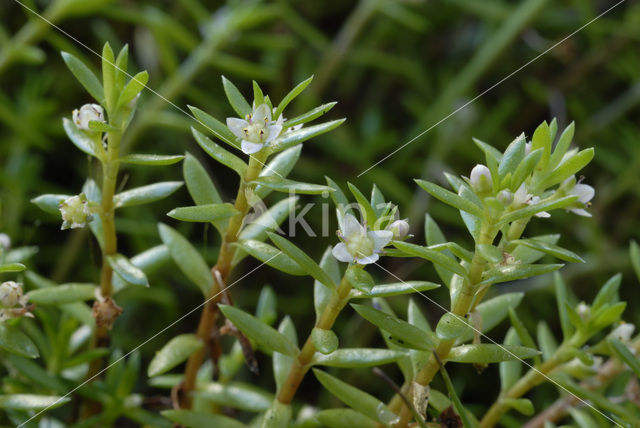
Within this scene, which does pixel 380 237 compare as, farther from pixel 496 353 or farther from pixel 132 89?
pixel 132 89

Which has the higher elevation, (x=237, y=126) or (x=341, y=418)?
(x=237, y=126)

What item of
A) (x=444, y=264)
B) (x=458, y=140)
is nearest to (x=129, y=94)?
(x=444, y=264)

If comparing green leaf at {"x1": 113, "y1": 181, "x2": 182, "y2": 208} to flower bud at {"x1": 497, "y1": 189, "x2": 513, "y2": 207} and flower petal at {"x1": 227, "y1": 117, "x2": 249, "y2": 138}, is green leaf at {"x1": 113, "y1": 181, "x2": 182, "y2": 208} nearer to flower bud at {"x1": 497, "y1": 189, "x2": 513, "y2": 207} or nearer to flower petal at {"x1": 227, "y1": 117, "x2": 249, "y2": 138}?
flower petal at {"x1": 227, "y1": 117, "x2": 249, "y2": 138}

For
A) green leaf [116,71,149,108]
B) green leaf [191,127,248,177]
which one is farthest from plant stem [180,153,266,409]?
green leaf [116,71,149,108]

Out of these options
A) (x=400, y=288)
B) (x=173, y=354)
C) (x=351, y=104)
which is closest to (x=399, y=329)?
(x=400, y=288)

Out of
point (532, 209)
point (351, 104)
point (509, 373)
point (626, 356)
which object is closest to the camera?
point (532, 209)

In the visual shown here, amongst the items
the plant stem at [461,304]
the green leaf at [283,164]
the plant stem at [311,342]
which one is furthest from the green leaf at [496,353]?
the green leaf at [283,164]

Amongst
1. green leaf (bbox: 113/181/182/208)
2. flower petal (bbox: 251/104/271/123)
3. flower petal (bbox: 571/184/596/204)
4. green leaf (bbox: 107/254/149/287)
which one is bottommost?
green leaf (bbox: 107/254/149/287)
